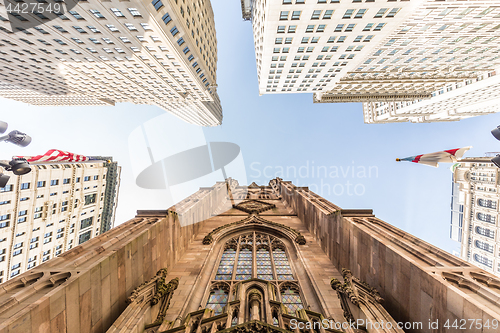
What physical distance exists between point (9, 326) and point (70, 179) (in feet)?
181

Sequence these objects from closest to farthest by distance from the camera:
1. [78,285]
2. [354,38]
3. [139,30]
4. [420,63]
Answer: [78,285]
[139,30]
[354,38]
[420,63]

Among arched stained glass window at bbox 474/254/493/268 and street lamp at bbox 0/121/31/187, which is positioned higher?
street lamp at bbox 0/121/31/187

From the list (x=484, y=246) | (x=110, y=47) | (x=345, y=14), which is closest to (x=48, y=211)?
(x=110, y=47)

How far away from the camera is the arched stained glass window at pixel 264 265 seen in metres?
13.0

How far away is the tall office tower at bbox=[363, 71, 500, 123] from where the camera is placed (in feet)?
146

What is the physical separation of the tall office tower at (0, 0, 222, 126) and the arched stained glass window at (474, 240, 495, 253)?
79883 millimetres

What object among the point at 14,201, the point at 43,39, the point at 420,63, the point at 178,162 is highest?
the point at 420,63

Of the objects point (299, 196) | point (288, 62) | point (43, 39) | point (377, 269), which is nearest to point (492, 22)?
point (288, 62)

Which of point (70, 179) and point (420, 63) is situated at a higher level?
point (420, 63)

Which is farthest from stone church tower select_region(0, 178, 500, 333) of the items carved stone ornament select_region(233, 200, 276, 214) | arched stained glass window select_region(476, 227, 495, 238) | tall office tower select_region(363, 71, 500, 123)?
arched stained glass window select_region(476, 227, 495, 238)

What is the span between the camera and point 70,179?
153 ft

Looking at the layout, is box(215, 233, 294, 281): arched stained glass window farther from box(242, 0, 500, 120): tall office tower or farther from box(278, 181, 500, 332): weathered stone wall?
box(242, 0, 500, 120): tall office tower

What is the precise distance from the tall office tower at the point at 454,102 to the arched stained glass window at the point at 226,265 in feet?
200

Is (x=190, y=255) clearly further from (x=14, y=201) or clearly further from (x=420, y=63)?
(x=420, y=63)
